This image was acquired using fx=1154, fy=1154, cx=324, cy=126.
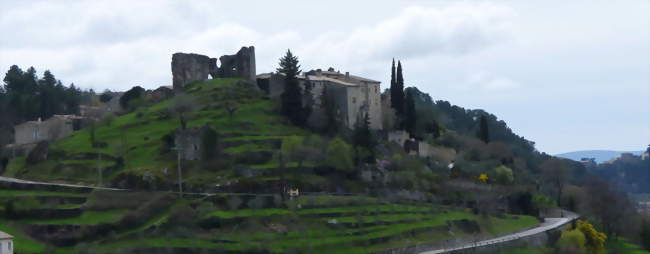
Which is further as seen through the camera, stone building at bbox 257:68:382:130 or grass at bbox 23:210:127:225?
stone building at bbox 257:68:382:130

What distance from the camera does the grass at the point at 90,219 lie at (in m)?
64.4

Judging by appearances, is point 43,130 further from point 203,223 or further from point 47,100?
point 203,223

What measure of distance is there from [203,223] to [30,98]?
146 ft

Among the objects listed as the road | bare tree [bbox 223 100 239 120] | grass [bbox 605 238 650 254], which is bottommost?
grass [bbox 605 238 650 254]

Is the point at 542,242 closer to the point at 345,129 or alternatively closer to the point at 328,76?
the point at 345,129

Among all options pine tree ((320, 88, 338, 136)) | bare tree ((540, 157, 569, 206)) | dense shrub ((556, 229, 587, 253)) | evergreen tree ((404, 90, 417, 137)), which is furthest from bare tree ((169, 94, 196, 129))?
bare tree ((540, 157, 569, 206))

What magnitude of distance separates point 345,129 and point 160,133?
13.6 meters

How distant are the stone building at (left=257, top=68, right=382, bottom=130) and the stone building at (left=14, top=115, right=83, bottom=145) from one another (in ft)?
53.1

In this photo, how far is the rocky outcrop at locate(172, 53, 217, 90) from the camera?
9531 centimetres

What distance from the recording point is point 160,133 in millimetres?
83250

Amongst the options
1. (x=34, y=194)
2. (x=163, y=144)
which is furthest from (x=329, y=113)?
(x=34, y=194)

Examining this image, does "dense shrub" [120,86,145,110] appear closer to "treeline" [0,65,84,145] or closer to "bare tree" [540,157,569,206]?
"treeline" [0,65,84,145]

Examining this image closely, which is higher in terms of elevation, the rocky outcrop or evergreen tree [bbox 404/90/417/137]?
the rocky outcrop

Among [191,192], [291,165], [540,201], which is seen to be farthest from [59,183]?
[540,201]
